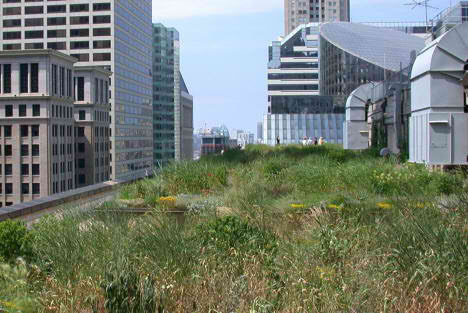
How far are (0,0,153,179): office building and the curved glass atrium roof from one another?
37848 mm

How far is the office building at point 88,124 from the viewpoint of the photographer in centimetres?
10700

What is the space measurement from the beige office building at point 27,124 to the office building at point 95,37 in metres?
24.2

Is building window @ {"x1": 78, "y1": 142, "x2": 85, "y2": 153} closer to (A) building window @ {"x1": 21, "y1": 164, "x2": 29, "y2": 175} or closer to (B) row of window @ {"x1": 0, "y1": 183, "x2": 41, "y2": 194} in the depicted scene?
(A) building window @ {"x1": 21, "y1": 164, "x2": 29, "y2": 175}

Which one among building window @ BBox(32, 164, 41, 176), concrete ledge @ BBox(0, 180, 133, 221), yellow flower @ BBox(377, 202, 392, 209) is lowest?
building window @ BBox(32, 164, 41, 176)

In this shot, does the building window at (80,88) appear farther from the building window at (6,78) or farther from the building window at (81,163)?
the building window at (6,78)

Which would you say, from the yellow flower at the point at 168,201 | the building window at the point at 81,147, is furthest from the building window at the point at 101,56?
the yellow flower at the point at 168,201

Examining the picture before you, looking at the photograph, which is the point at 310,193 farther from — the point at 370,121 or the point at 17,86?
the point at 17,86

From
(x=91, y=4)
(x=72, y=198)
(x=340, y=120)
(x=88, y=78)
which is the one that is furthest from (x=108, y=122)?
(x=72, y=198)

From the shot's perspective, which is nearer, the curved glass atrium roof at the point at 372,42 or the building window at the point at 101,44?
the curved glass atrium roof at the point at 372,42

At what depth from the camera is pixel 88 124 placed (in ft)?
353

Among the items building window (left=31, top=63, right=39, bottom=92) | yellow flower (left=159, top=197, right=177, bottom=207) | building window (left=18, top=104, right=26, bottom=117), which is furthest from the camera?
building window (left=18, top=104, right=26, bottom=117)

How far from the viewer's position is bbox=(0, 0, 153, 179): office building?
116188 millimetres

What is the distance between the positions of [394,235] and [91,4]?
115m

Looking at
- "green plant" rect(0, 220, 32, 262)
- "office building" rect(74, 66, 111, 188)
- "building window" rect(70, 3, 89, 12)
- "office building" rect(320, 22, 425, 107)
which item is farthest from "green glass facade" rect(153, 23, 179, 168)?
"green plant" rect(0, 220, 32, 262)
